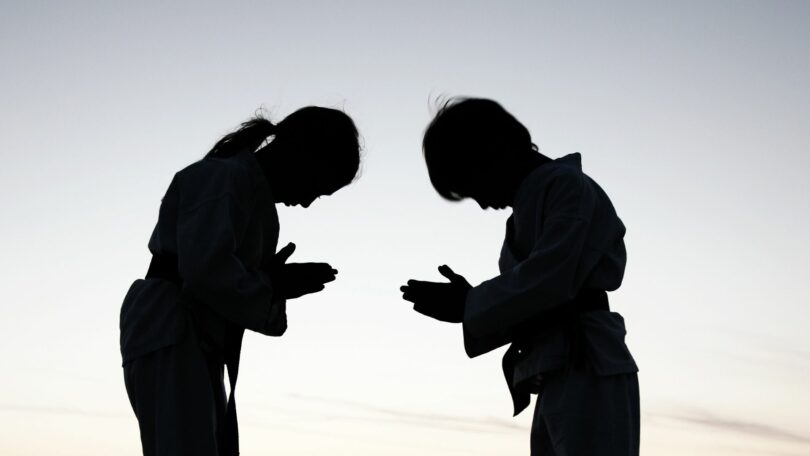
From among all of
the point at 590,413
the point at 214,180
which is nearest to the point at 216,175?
the point at 214,180

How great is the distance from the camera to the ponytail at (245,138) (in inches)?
181

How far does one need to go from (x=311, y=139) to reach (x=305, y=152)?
2.6 inches

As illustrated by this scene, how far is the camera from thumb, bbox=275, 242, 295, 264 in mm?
4484

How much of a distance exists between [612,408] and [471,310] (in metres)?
0.71

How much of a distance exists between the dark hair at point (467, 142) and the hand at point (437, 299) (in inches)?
17.7

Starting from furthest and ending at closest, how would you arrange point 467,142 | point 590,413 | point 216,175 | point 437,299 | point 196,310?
1. point 467,142
2. point 437,299
3. point 216,175
4. point 196,310
5. point 590,413

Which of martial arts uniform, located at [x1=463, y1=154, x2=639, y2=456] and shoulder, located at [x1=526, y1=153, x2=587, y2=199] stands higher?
shoulder, located at [x1=526, y1=153, x2=587, y2=199]

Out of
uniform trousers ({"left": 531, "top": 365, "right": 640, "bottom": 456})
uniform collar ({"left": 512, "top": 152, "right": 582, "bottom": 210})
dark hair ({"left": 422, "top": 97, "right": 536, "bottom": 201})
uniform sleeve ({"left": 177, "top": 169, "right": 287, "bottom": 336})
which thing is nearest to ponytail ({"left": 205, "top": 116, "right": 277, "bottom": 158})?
uniform sleeve ({"left": 177, "top": 169, "right": 287, "bottom": 336})

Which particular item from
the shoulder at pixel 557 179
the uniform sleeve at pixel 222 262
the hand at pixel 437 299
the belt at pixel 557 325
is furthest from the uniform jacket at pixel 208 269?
the shoulder at pixel 557 179

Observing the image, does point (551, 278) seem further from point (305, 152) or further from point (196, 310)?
point (196, 310)

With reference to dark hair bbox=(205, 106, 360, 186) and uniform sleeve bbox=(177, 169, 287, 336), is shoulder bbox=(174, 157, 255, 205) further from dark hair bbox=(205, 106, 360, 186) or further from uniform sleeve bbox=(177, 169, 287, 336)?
dark hair bbox=(205, 106, 360, 186)

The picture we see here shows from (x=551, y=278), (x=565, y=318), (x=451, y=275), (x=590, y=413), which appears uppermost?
(x=451, y=275)

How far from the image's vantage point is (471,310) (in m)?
4.23

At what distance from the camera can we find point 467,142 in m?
4.47
